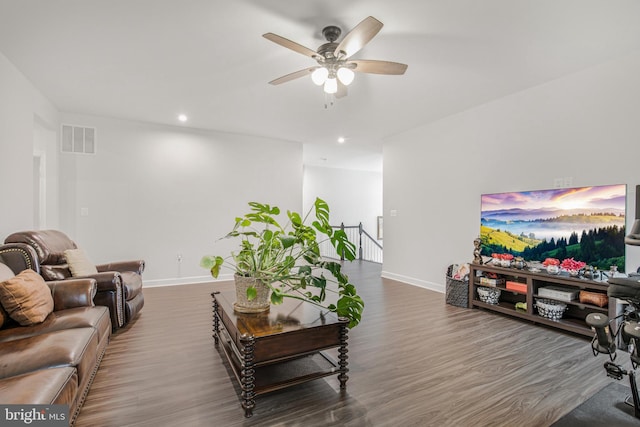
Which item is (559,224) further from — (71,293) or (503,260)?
(71,293)

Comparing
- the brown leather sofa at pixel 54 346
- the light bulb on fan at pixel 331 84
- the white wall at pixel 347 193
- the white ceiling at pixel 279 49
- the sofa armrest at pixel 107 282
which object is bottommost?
the brown leather sofa at pixel 54 346

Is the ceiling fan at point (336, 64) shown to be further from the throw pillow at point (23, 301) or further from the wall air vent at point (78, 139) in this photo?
the wall air vent at point (78, 139)

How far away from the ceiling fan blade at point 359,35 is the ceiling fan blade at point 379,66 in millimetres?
154

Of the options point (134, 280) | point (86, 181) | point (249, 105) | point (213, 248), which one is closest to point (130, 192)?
point (86, 181)

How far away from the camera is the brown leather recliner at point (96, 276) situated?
2.73m

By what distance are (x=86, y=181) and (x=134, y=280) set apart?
2275 mm

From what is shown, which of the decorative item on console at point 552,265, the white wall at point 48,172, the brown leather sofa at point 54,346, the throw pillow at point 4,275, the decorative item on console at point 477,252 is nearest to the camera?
the brown leather sofa at point 54,346

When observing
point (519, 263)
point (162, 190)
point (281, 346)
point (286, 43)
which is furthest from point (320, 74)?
point (162, 190)

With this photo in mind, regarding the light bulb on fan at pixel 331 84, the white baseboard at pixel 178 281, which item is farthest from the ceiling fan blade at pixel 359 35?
the white baseboard at pixel 178 281

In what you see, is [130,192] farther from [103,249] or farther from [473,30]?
[473,30]

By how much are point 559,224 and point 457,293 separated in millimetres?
1387

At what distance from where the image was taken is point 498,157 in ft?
12.9

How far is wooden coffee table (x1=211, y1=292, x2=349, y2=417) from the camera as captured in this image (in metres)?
1.78

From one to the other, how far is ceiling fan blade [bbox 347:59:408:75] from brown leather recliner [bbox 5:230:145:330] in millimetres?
2844
